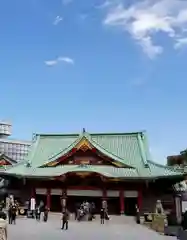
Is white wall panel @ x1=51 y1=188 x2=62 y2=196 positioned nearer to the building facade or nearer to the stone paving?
the stone paving

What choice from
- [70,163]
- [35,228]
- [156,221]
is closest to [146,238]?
[156,221]

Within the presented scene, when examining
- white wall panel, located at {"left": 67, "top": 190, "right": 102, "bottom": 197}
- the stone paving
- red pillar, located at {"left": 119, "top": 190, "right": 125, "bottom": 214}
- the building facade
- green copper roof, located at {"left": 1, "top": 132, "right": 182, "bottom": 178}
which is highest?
the building facade

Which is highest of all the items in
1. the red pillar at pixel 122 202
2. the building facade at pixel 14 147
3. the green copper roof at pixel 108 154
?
the building facade at pixel 14 147

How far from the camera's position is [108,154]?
38.8 m

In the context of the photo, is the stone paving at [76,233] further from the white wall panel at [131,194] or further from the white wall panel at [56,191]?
the white wall panel at [56,191]

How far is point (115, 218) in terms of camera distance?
110ft

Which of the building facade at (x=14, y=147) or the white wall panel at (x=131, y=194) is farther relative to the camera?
the building facade at (x=14, y=147)

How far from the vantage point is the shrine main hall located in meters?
36.1

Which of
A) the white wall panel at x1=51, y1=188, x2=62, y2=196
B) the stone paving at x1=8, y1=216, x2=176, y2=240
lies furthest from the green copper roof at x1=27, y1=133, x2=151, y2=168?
the stone paving at x1=8, y1=216, x2=176, y2=240

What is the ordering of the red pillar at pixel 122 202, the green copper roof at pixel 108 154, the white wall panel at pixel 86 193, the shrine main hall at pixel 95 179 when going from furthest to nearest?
the white wall panel at pixel 86 193 < the green copper roof at pixel 108 154 < the shrine main hall at pixel 95 179 < the red pillar at pixel 122 202

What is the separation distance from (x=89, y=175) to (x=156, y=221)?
10.3m

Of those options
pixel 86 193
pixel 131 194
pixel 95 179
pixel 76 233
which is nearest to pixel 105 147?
pixel 95 179

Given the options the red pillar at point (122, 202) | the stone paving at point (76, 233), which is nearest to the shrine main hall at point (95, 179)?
the red pillar at point (122, 202)

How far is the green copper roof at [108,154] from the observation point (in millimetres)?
36781
